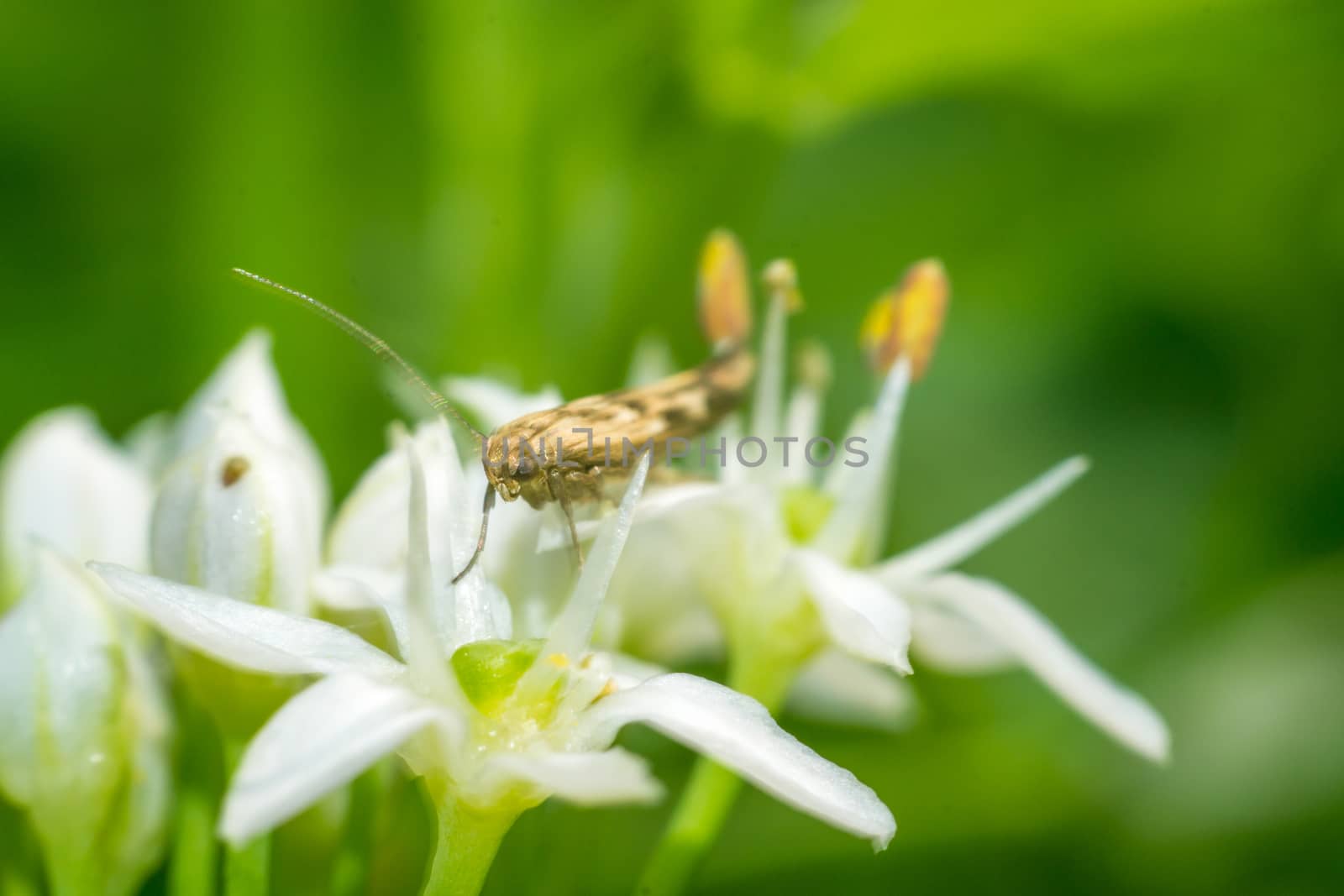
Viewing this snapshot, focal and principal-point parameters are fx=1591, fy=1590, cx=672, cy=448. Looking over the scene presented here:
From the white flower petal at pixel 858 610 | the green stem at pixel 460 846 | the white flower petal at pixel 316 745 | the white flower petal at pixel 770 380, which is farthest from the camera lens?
the white flower petal at pixel 770 380

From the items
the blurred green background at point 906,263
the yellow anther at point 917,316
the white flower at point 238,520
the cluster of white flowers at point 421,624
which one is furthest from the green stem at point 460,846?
the yellow anther at point 917,316

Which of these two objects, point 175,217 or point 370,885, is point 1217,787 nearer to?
point 370,885

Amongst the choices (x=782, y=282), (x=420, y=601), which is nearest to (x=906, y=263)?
(x=782, y=282)

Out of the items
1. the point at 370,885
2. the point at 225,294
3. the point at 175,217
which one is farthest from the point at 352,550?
the point at 175,217

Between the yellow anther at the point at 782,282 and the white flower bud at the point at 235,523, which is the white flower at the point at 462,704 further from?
the yellow anther at the point at 782,282

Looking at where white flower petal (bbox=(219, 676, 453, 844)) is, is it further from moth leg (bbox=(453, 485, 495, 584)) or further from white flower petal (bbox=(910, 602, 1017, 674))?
white flower petal (bbox=(910, 602, 1017, 674))
